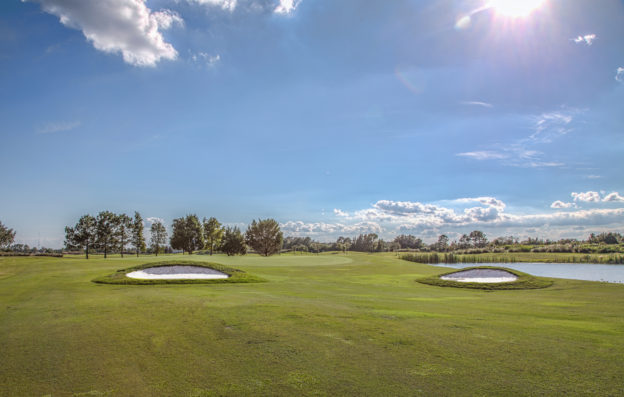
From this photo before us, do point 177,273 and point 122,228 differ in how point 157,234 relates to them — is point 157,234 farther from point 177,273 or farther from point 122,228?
point 177,273

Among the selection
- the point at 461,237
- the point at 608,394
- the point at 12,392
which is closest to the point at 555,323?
the point at 608,394

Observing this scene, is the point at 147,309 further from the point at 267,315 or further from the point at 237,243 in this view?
the point at 237,243

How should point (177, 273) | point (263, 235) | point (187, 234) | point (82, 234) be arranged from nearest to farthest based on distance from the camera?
point (177, 273)
point (82, 234)
point (187, 234)
point (263, 235)

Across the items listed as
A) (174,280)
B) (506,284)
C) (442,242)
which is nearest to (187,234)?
(174,280)

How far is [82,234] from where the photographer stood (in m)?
56.7

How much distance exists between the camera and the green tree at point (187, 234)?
7019cm

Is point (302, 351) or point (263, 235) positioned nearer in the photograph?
point (302, 351)

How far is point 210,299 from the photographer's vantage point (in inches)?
479

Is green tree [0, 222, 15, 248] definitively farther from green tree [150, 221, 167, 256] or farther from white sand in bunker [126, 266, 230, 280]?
white sand in bunker [126, 266, 230, 280]

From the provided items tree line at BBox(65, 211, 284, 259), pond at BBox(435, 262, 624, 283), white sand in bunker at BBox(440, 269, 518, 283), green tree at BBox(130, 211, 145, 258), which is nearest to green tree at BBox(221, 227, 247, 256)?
tree line at BBox(65, 211, 284, 259)

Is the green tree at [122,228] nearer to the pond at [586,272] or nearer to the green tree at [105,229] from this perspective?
the green tree at [105,229]

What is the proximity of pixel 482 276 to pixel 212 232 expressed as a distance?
6103cm

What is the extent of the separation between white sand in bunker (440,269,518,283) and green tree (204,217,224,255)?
5893cm

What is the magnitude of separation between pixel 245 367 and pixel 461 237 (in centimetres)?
16148
